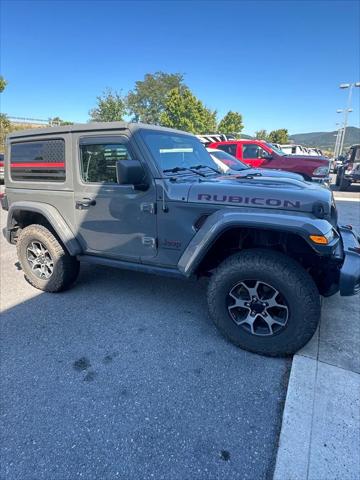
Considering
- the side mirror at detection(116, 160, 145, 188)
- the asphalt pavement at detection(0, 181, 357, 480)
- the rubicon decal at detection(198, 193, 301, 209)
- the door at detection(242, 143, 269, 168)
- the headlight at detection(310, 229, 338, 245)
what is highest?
the door at detection(242, 143, 269, 168)

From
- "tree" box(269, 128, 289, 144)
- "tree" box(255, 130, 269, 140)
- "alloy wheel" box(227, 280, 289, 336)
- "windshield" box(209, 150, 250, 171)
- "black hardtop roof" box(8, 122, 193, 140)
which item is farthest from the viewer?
"tree" box(255, 130, 269, 140)

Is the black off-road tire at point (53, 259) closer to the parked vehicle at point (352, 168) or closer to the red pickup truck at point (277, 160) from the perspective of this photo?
the red pickup truck at point (277, 160)

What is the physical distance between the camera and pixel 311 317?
2188 millimetres

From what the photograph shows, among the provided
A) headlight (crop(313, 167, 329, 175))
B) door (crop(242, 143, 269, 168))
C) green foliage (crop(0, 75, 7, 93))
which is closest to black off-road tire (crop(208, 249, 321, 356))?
headlight (crop(313, 167, 329, 175))

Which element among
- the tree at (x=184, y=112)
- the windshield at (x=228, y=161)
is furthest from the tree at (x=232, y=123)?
the windshield at (x=228, y=161)

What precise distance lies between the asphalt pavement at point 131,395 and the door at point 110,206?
691 mm

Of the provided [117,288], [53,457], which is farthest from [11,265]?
[53,457]

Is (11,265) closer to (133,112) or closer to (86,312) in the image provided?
(86,312)

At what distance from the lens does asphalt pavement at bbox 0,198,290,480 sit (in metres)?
1.58

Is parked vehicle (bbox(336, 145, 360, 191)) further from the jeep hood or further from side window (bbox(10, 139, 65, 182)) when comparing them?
side window (bbox(10, 139, 65, 182))

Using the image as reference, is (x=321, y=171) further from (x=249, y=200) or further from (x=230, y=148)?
(x=249, y=200)

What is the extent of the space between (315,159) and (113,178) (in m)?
8.34

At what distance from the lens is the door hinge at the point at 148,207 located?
260cm

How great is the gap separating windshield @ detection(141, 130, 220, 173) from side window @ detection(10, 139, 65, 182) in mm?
1002
